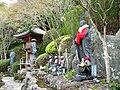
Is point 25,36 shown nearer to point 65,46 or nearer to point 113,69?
point 65,46

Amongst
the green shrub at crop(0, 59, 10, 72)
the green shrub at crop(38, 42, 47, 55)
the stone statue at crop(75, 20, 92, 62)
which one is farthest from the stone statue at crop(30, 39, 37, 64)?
the stone statue at crop(75, 20, 92, 62)

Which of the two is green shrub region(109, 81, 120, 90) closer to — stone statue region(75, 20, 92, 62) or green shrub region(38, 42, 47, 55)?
stone statue region(75, 20, 92, 62)

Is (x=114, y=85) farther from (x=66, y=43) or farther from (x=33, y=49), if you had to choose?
(x=33, y=49)

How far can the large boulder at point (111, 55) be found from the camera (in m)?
5.97

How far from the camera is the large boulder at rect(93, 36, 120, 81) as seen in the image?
235 inches

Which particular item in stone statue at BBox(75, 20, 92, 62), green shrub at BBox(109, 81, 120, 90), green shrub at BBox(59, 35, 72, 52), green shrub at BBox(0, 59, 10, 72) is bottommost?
green shrub at BBox(109, 81, 120, 90)

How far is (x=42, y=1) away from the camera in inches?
541

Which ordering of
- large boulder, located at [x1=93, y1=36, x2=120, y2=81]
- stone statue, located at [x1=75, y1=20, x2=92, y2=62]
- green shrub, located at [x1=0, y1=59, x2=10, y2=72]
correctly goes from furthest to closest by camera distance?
green shrub, located at [x1=0, y1=59, x2=10, y2=72], stone statue, located at [x1=75, y1=20, x2=92, y2=62], large boulder, located at [x1=93, y1=36, x2=120, y2=81]

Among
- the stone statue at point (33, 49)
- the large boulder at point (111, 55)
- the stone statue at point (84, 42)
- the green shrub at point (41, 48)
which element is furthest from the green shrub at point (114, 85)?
the green shrub at point (41, 48)

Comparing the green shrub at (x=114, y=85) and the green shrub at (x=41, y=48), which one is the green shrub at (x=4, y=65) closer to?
the green shrub at (x=41, y=48)

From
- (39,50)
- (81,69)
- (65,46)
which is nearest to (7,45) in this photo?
(39,50)

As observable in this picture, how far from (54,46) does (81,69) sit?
848cm

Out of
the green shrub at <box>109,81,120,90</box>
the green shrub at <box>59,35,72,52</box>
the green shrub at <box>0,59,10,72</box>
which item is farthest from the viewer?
the green shrub at <box>0,59,10,72</box>

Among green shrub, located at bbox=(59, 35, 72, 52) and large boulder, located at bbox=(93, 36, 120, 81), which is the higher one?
green shrub, located at bbox=(59, 35, 72, 52)
